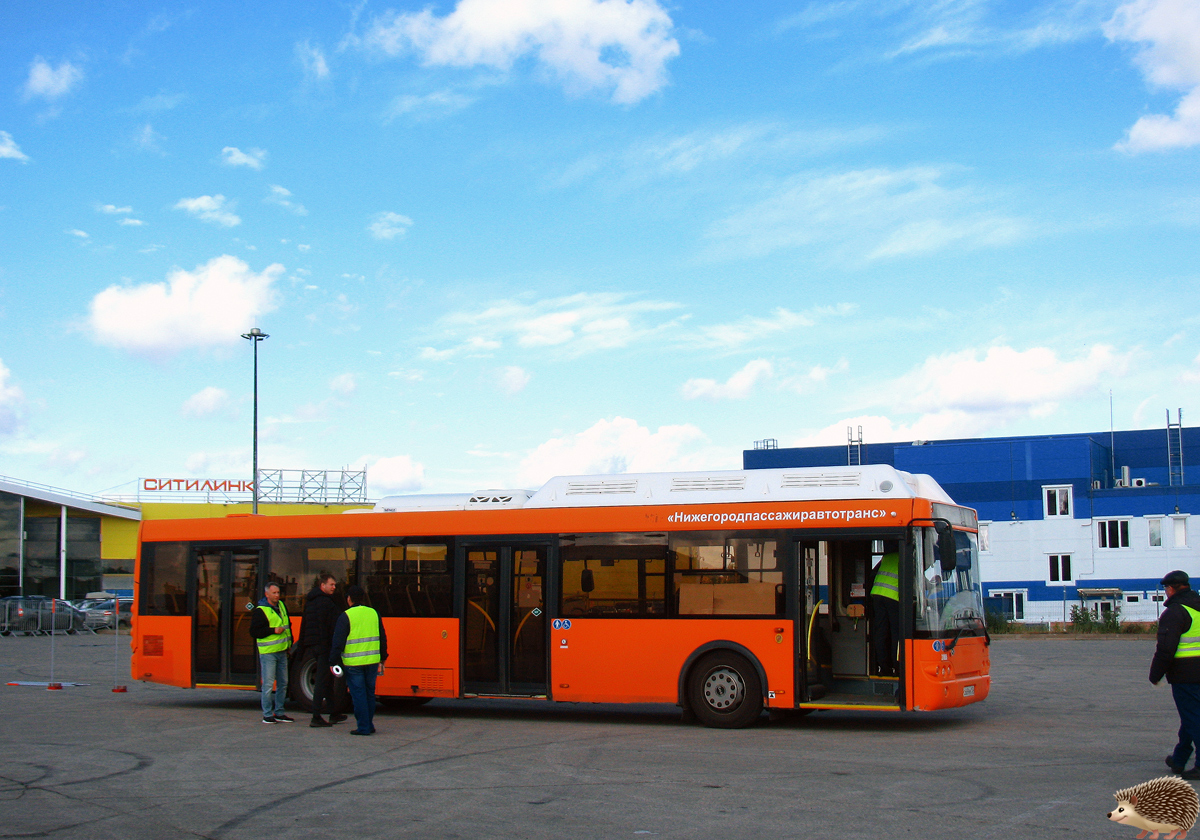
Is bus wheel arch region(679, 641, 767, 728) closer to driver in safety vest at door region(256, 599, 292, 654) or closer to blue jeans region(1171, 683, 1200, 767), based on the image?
blue jeans region(1171, 683, 1200, 767)

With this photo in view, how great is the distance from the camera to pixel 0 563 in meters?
52.2

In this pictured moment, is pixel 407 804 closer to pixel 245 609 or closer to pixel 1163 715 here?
pixel 245 609

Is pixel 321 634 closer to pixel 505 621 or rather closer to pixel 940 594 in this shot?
pixel 505 621

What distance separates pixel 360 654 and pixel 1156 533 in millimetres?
49839

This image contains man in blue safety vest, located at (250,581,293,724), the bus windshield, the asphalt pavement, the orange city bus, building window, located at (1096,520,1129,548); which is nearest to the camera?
the asphalt pavement

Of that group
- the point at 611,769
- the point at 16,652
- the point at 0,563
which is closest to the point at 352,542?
the point at 611,769

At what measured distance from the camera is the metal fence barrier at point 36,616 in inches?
1619

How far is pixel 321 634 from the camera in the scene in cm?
1399

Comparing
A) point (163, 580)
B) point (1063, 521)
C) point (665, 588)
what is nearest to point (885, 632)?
point (665, 588)

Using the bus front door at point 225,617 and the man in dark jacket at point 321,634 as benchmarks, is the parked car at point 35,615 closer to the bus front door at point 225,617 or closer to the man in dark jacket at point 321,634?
the bus front door at point 225,617

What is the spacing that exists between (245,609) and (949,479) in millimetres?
48301

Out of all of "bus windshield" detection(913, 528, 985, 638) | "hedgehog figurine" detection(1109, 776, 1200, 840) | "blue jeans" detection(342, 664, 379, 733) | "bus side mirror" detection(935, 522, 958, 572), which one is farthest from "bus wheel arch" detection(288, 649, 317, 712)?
"hedgehog figurine" detection(1109, 776, 1200, 840)

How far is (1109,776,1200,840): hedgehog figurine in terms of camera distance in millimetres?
6816

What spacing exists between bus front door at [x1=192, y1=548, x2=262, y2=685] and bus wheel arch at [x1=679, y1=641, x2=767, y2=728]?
629cm
